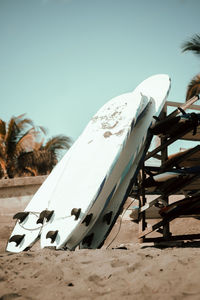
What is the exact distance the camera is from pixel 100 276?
5.99 feet

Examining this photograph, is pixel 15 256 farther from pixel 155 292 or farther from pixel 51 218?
pixel 155 292

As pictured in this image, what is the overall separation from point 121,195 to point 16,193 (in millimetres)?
3667

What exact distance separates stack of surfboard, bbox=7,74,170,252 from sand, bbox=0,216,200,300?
3.14ft

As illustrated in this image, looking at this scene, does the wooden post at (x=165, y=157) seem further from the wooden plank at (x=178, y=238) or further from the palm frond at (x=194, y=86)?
the palm frond at (x=194, y=86)

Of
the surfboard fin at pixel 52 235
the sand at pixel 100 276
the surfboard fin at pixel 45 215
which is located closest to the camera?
the sand at pixel 100 276

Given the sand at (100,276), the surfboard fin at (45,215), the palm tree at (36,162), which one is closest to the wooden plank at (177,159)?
the surfboard fin at (45,215)

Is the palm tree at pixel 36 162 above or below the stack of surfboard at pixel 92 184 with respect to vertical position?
below

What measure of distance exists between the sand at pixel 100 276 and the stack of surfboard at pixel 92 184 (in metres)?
0.96

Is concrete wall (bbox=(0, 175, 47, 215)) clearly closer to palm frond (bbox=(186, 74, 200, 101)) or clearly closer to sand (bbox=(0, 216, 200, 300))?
sand (bbox=(0, 216, 200, 300))

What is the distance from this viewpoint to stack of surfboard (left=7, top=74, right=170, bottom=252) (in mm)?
3393

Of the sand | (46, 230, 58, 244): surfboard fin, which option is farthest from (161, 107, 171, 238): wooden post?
the sand

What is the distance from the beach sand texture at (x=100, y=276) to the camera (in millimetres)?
1518

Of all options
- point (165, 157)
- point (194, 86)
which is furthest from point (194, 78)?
point (165, 157)

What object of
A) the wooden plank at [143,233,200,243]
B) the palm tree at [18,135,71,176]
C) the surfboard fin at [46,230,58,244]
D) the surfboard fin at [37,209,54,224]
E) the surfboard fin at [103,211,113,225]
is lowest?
the palm tree at [18,135,71,176]
